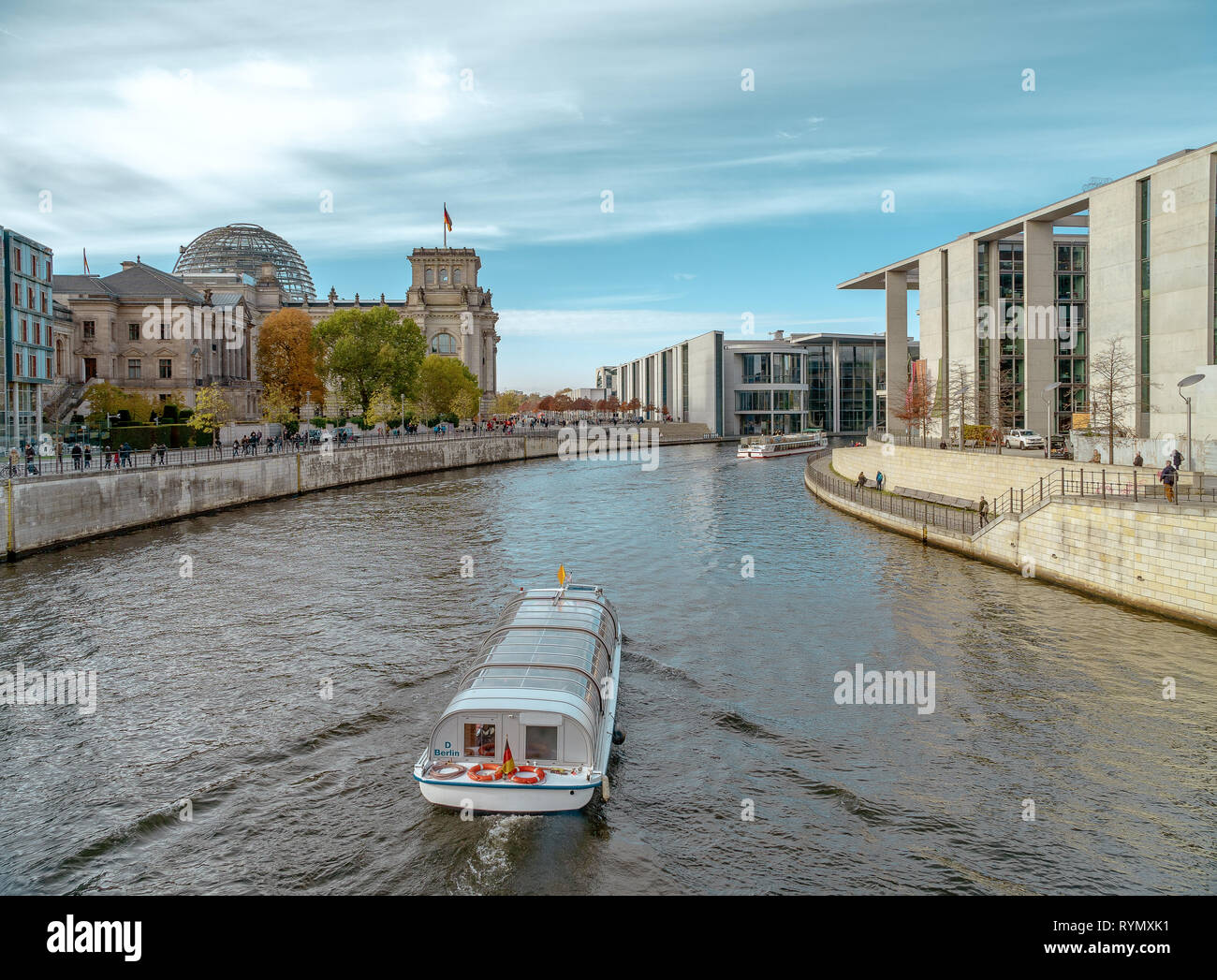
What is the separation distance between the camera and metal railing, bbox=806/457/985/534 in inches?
1485

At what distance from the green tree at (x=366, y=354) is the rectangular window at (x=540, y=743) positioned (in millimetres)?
90143

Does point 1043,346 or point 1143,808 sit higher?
point 1043,346

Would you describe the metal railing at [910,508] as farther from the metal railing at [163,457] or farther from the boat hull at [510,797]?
the metal railing at [163,457]

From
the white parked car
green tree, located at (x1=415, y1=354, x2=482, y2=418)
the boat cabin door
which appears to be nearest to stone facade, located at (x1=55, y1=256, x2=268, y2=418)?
green tree, located at (x1=415, y1=354, x2=482, y2=418)

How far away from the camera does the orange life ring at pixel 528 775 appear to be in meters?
13.0

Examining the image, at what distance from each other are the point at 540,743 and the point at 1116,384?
3785 cm

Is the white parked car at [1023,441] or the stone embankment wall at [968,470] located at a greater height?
the white parked car at [1023,441]

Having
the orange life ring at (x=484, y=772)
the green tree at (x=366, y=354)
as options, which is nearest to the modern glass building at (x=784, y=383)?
the green tree at (x=366, y=354)

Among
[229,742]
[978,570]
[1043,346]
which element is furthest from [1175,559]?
[1043,346]

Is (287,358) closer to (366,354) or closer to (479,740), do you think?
(366,354)

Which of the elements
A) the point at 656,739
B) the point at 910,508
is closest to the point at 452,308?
the point at 910,508
